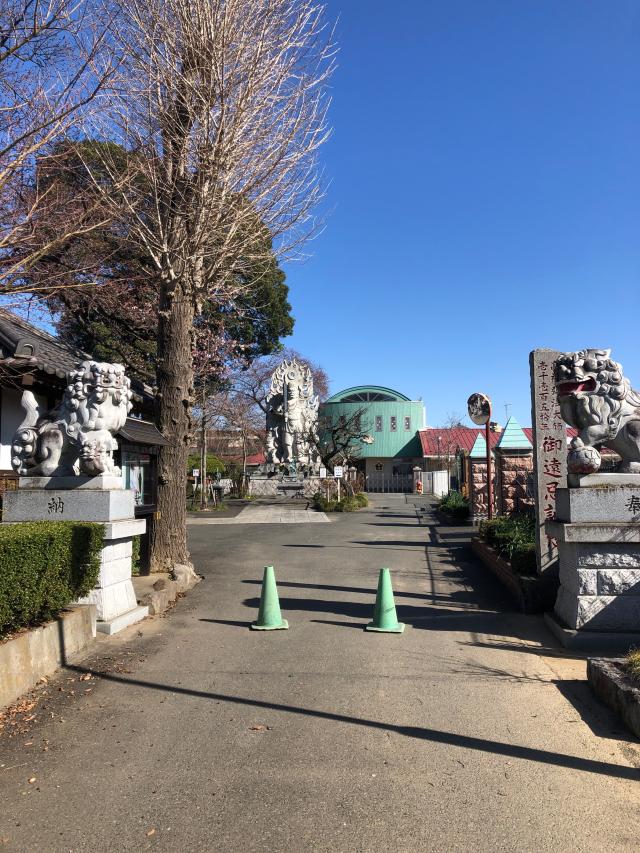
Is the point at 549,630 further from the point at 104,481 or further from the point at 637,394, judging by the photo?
the point at 104,481

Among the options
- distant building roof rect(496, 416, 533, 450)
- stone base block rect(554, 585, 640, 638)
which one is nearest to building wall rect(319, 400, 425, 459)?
distant building roof rect(496, 416, 533, 450)

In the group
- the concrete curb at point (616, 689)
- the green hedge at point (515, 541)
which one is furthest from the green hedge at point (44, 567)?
the green hedge at point (515, 541)

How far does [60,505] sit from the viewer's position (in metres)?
7.55

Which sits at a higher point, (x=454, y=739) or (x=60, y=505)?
(x=60, y=505)

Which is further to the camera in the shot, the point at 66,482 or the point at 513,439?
the point at 513,439

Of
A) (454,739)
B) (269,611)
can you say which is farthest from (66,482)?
(454,739)

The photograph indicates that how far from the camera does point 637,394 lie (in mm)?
7293

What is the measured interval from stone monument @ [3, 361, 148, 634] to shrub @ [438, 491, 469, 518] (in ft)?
52.5

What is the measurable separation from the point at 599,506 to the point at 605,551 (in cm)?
49

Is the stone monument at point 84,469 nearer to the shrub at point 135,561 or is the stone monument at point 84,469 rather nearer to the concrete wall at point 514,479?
the shrub at point 135,561

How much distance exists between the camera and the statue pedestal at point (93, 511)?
736cm

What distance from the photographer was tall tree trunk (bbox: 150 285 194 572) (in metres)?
11.2

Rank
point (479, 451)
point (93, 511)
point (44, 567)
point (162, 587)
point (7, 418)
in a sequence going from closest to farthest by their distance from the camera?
point (44, 567), point (93, 511), point (162, 587), point (7, 418), point (479, 451)

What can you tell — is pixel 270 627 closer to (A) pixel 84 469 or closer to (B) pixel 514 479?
(A) pixel 84 469
